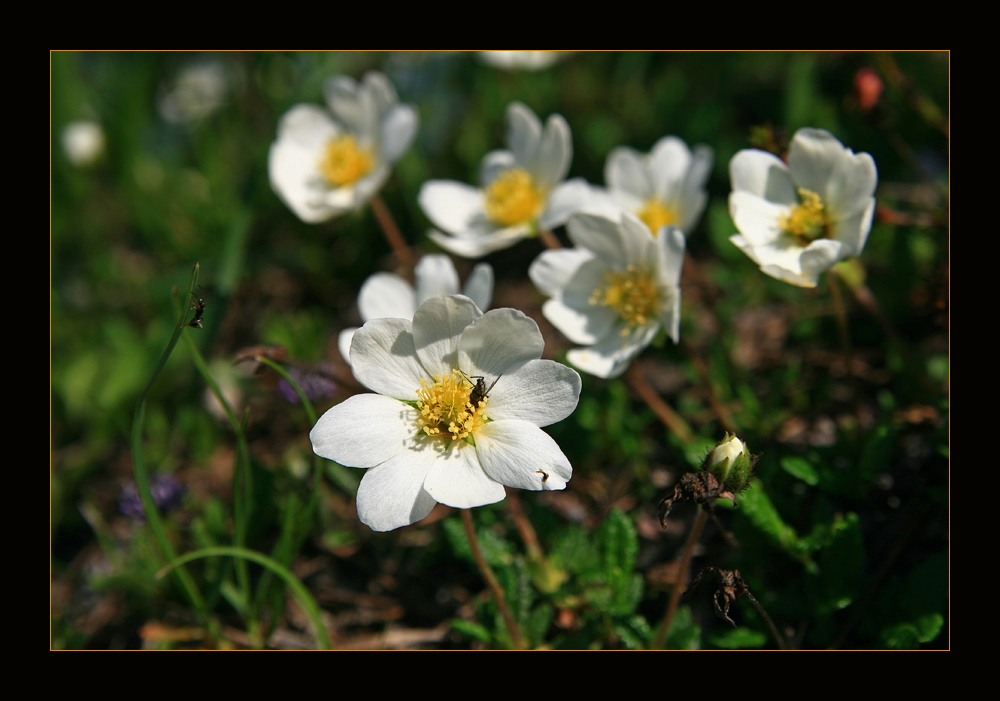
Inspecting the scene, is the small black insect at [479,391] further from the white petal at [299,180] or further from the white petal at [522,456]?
the white petal at [299,180]

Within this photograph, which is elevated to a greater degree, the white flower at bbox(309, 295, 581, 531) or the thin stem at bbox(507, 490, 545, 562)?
the white flower at bbox(309, 295, 581, 531)

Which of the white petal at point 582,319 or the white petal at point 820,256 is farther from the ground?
the white petal at point 820,256

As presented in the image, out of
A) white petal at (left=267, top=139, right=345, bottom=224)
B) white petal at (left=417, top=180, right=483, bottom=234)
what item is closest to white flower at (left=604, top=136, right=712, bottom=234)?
white petal at (left=417, top=180, right=483, bottom=234)

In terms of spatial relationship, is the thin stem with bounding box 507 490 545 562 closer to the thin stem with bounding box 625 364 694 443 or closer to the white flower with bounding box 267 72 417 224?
the thin stem with bounding box 625 364 694 443

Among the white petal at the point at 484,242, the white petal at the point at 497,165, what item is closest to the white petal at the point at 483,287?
the white petal at the point at 484,242

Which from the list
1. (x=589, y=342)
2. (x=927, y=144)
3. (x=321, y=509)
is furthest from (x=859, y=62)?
(x=321, y=509)

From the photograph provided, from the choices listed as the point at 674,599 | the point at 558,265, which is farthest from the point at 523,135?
the point at 674,599
